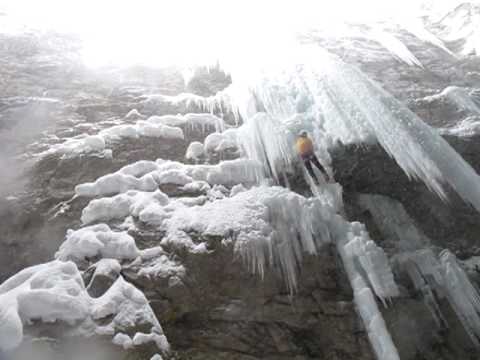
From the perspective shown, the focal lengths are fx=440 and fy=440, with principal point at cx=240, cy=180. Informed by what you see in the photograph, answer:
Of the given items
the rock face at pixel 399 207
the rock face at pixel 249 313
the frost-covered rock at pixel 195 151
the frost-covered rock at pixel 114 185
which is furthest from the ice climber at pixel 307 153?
the frost-covered rock at pixel 114 185

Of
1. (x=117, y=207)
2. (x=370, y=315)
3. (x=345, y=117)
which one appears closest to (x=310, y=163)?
(x=345, y=117)

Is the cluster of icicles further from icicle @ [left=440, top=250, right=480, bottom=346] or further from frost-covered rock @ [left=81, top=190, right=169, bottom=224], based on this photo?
frost-covered rock @ [left=81, top=190, right=169, bottom=224]

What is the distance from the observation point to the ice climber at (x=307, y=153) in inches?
305

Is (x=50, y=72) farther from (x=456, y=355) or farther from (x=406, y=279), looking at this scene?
(x=456, y=355)

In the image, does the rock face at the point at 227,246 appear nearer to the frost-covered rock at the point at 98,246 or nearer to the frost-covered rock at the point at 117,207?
the frost-covered rock at the point at 98,246

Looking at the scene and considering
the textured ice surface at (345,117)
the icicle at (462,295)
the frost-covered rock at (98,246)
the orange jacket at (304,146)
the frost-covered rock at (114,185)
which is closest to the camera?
the frost-covered rock at (98,246)

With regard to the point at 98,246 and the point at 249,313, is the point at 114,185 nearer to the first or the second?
the point at 98,246

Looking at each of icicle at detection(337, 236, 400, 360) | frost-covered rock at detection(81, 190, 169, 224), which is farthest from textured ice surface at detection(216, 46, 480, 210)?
icicle at detection(337, 236, 400, 360)

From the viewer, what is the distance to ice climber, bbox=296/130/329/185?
7746 millimetres

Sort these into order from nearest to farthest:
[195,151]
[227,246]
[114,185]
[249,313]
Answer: [249,313]
[227,246]
[114,185]
[195,151]

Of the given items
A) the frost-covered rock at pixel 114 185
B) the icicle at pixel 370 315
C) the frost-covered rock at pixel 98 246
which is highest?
the frost-covered rock at pixel 114 185

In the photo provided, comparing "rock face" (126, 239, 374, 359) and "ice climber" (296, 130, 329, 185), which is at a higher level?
"ice climber" (296, 130, 329, 185)

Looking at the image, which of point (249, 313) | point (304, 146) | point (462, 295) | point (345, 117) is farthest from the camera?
point (345, 117)

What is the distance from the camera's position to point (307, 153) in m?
7.76
